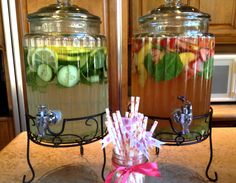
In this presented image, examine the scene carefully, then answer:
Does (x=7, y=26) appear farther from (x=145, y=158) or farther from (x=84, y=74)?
(x=145, y=158)

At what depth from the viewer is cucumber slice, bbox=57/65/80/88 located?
0.61 meters

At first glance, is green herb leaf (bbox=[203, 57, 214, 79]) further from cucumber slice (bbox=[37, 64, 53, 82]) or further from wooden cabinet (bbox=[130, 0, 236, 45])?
wooden cabinet (bbox=[130, 0, 236, 45])

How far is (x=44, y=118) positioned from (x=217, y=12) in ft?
4.39

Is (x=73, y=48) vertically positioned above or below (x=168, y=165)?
above

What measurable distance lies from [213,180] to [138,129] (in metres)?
0.30

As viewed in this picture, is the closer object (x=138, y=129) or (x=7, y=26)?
(x=138, y=129)

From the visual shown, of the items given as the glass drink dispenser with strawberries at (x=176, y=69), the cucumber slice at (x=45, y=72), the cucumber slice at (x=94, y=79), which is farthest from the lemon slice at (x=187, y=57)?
the cucumber slice at (x=45, y=72)

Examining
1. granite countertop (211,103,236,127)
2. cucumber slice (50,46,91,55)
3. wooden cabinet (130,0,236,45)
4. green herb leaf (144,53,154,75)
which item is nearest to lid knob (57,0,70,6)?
cucumber slice (50,46,91,55)

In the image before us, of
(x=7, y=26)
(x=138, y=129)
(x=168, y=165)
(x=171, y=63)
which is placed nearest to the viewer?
(x=138, y=129)

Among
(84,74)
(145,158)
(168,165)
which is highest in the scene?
(84,74)

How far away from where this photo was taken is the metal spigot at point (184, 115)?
2.00 ft

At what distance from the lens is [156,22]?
66 centimetres

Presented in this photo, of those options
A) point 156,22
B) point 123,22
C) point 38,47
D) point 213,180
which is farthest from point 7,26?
point 213,180

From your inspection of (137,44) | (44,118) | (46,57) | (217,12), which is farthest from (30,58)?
(217,12)
